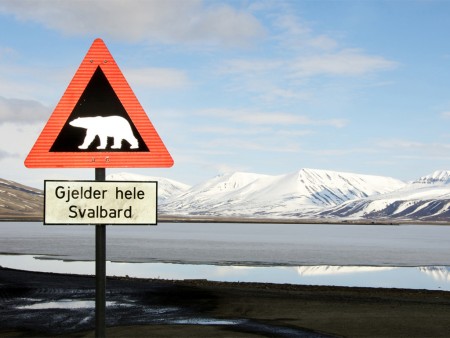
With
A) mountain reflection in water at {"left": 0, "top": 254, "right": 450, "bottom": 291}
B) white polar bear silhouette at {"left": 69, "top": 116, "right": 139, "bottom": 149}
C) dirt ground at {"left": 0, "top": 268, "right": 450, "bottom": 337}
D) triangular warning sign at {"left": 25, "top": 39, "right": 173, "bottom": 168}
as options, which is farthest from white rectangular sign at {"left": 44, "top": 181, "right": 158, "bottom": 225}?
mountain reflection in water at {"left": 0, "top": 254, "right": 450, "bottom": 291}

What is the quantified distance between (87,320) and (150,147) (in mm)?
12046

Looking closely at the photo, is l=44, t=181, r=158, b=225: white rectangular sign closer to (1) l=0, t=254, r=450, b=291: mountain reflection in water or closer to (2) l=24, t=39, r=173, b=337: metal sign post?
(2) l=24, t=39, r=173, b=337: metal sign post

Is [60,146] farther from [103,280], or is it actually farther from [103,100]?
[103,280]

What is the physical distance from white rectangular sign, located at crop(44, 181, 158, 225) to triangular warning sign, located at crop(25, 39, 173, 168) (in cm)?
23

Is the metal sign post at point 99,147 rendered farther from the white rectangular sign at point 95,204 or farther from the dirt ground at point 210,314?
the dirt ground at point 210,314

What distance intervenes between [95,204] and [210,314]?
1320 cm

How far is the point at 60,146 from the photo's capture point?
6.54 metres

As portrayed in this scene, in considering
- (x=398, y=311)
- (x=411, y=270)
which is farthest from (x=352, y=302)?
(x=411, y=270)

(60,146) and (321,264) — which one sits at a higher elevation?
(60,146)

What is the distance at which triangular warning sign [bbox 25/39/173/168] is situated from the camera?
21.4 feet

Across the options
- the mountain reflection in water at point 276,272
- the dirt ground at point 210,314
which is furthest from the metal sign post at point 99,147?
the mountain reflection in water at point 276,272

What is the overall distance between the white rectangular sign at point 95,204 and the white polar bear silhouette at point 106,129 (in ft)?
1.37

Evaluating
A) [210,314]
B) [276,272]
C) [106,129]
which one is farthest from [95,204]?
[276,272]

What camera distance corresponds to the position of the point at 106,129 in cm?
650
